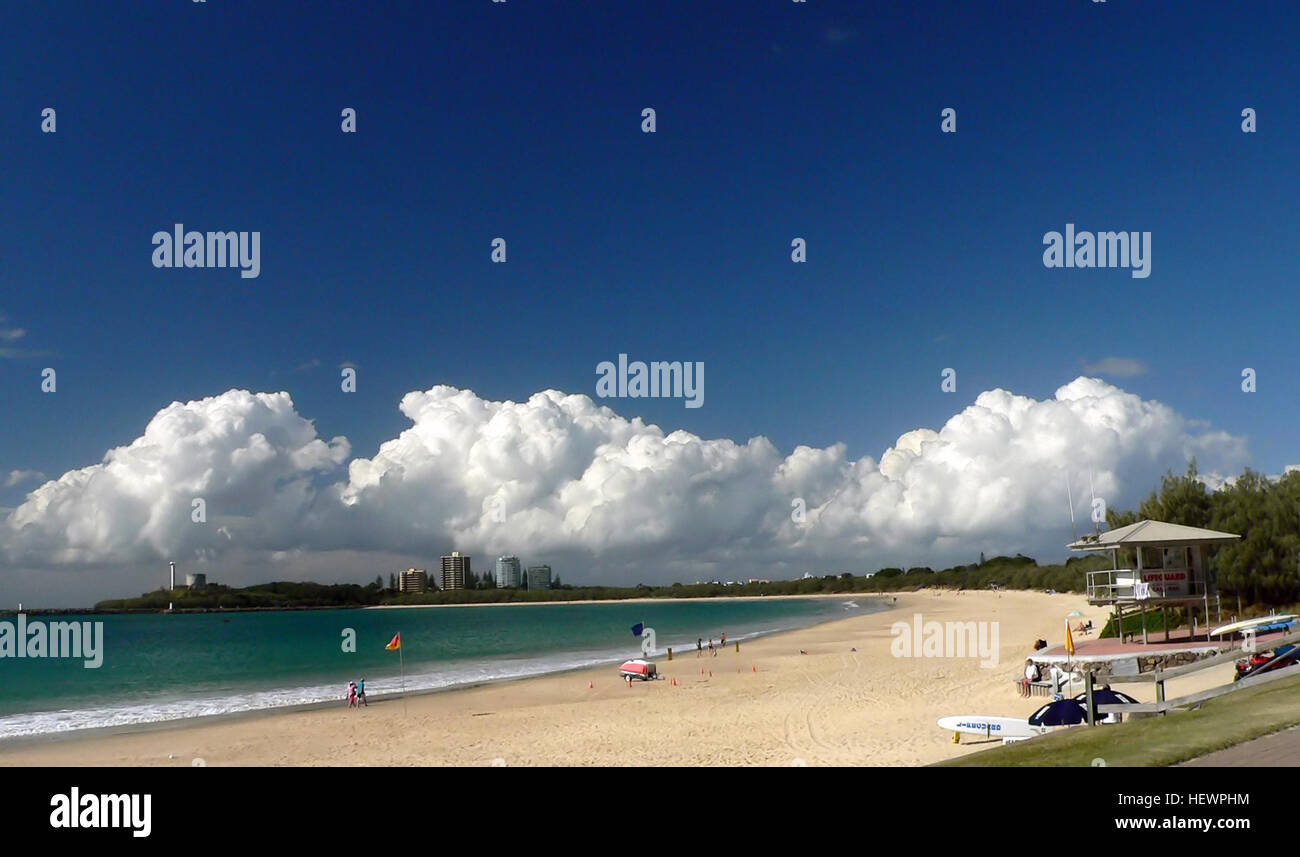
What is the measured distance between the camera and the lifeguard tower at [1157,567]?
89.7ft

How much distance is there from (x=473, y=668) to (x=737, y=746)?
35.2 m

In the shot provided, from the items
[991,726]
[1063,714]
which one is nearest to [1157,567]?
[991,726]

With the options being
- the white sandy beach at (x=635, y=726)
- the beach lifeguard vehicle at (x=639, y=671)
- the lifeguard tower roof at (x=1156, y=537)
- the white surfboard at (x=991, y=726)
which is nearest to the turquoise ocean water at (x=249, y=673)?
the white sandy beach at (x=635, y=726)

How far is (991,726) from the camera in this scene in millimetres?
17922

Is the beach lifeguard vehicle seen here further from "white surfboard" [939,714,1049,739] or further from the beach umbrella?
the beach umbrella

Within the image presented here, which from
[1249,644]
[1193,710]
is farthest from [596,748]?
[1249,644]

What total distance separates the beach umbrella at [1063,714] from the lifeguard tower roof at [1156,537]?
13.1 meters

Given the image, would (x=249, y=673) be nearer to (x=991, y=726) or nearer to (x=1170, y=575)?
(x=991, y=726)

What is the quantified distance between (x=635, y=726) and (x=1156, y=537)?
1831 cm

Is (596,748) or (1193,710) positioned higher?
(1193,710)
